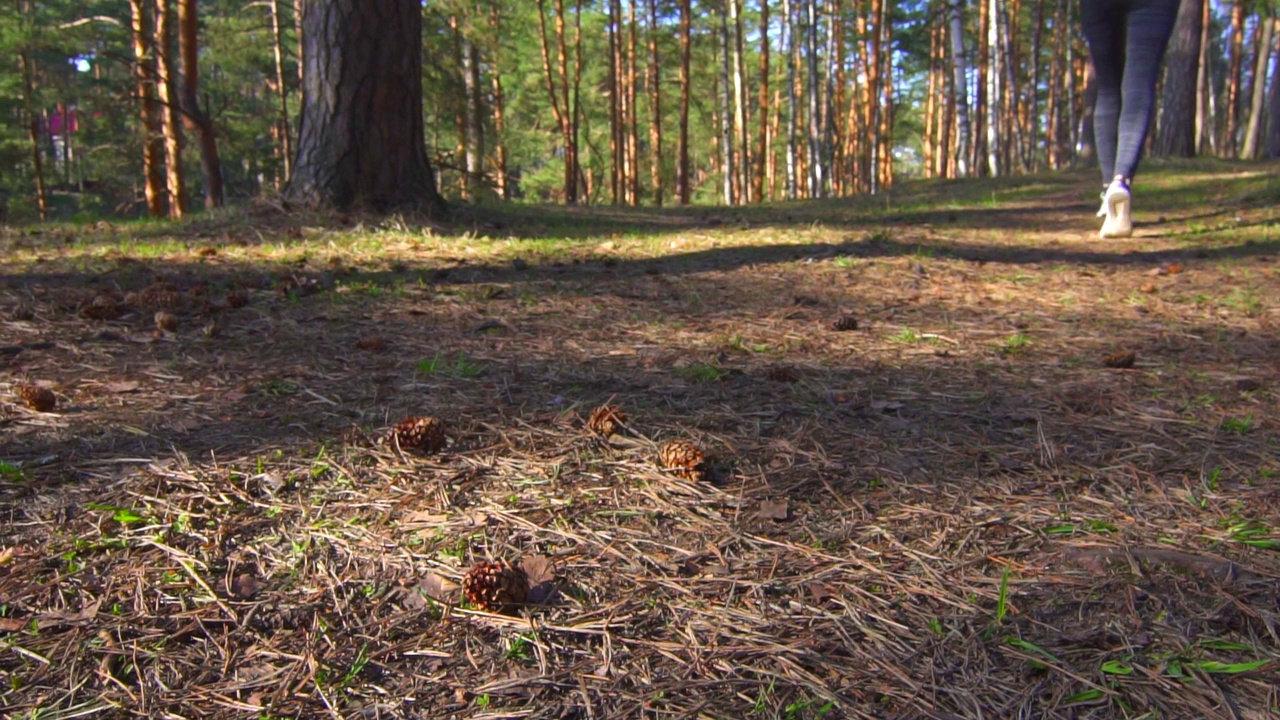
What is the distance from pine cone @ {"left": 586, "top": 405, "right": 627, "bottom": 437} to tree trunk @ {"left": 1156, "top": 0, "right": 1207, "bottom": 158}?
39.0 feet

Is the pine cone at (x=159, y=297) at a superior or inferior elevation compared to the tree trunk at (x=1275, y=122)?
inferior

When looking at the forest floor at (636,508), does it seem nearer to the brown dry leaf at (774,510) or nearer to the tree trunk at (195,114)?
the brown dry leaf at (774,510)

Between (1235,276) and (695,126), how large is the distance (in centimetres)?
3002

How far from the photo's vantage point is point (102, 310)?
9.36 ft

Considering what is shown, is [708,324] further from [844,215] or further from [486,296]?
[844,215]

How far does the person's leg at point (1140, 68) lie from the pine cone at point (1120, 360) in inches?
109

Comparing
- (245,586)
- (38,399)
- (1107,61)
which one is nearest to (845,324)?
(245,586)

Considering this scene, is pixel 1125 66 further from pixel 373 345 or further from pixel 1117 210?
pixel 373 345

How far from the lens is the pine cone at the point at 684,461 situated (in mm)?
1740

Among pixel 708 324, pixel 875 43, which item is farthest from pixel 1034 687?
pixel 875 43

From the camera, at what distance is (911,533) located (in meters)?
1.55

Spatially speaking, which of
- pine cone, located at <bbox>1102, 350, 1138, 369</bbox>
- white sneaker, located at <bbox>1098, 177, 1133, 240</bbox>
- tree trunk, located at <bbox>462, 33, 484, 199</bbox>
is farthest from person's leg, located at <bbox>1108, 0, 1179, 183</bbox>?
tree trunk, located at <bbox>462, 33, 484, 199</bbox>

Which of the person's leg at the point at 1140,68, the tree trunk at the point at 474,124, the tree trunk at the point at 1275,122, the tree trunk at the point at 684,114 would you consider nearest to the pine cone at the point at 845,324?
the person's leg at the point at 1140,68

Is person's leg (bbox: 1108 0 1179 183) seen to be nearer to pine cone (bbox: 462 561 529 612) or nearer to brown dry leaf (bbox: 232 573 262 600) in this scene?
pine cone (bbox: 462 561 529 612)
